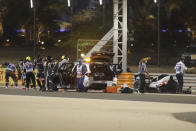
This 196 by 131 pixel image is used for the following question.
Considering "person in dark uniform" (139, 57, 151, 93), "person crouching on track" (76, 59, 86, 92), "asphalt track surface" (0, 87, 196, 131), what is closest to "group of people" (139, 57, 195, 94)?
"person in dark uniform" (139, 57, 151, 93)

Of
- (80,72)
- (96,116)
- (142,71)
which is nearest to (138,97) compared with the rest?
(142,71)

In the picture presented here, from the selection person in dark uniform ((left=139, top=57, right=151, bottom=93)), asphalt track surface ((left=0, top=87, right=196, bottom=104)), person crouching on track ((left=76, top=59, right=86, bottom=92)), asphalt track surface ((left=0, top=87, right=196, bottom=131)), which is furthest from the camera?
person in dark uniform ((left=139, top=57, right=151, bottom=93))

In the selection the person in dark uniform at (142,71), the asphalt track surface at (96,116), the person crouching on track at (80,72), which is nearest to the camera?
the asphalt track surface at (96,116)

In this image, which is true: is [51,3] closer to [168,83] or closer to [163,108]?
[168,83]

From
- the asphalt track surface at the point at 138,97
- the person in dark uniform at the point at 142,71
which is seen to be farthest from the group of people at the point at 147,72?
the asphalt track surface at the point at 138,97

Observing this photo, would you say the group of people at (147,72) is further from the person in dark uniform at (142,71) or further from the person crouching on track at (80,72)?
the person crouching on track at (80,72)

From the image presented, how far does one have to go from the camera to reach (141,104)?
1786cm

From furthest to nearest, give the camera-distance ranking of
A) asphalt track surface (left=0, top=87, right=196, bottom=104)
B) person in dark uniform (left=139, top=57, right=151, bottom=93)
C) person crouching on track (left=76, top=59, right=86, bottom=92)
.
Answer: person in dark uniform (left=139, top=57, right=151, bottom=93) → person crouching on track (left=76, top=59, right=86, bottom=92) → asphalt track surface (left=0, top=87, right=196, bottom=104)

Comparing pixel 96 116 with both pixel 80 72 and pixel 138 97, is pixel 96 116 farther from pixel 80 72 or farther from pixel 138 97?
pixel 80 72

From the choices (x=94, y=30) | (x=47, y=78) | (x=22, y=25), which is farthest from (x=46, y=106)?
(x=22, y=25)

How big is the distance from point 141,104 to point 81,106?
2.17 meters

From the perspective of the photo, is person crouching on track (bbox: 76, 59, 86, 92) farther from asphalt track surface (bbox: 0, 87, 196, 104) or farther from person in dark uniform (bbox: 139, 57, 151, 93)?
person in dark uniform (bbox: 139, 57, 151, 93)

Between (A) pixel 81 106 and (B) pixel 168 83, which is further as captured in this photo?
(B) pixel 168 83

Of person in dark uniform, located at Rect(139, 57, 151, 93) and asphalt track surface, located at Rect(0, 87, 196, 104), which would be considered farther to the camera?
person in dark uniform, located at Rect(139, 57, 151, 93)
